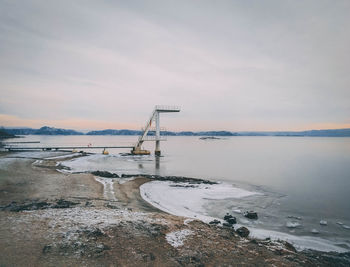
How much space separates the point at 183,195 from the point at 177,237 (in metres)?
9.33

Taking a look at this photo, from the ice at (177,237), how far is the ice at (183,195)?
128 inches

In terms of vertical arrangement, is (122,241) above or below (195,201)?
above

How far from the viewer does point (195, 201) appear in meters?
16.2

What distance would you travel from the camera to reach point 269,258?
24.2ft

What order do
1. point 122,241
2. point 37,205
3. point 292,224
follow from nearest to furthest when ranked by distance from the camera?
point 122,241 → point 37,205 → point 292,224

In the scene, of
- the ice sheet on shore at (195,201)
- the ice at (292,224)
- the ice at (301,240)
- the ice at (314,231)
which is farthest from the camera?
the ice at (292,224)

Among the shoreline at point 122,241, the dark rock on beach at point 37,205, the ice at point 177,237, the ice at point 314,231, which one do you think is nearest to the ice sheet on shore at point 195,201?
the ice at point 314,231

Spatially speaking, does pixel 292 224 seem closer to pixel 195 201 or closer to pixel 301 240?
pixel 301 240

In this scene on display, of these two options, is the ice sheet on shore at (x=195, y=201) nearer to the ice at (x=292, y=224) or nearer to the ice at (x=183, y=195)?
the ice at (x=183, y=195)

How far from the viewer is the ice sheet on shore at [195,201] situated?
10.3 m

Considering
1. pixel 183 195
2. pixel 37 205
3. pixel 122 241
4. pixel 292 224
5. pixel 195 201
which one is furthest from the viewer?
pixel 183 195

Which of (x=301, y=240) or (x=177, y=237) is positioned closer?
(x=177, y=237)

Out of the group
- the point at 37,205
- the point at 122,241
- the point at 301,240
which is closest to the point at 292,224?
the point at 301,240

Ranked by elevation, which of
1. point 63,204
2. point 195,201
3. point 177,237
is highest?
point 63,204
